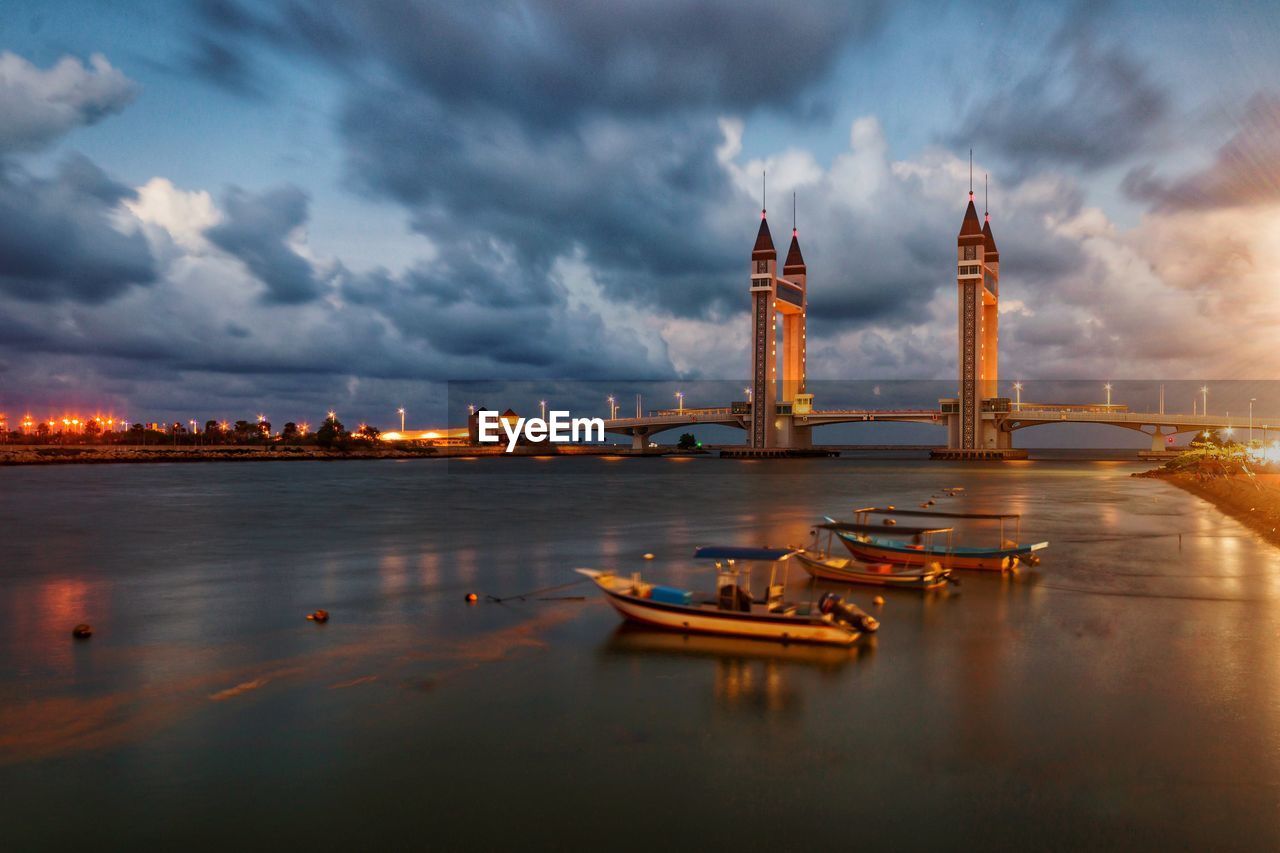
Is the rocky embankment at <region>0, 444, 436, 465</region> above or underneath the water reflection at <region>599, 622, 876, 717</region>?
above

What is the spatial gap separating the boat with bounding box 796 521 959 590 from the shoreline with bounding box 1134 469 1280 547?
1653 centimetres

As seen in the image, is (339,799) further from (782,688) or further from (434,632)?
(434,632)

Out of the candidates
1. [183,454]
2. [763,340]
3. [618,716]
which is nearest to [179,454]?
[183,454]

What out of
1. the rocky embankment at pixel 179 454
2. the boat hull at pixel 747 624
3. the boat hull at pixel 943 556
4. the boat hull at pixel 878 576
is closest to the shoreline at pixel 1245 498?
the boat hull at pixel 943 556

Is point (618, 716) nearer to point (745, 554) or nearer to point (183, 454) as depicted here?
point (745, 554)

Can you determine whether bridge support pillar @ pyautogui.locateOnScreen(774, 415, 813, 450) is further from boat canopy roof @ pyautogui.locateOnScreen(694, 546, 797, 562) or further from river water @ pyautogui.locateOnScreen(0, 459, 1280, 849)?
boat canopy roof @ pyautogui.locateOnScreen(694, 546, 797, 562)

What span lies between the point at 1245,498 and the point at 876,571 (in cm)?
3372

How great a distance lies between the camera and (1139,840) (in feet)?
29.2

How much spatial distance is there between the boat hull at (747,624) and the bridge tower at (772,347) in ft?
419

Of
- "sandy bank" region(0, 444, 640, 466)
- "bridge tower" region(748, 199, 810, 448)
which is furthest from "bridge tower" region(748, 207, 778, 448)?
"sandy bank" region(0, 444, 640, 466)

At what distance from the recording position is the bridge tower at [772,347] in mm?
143250

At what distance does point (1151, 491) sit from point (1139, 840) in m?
A: 60.0

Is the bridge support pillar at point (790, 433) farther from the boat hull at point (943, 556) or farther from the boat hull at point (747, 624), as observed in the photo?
the boat hull at point (747, 624)

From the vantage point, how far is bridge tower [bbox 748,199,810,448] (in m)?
143
